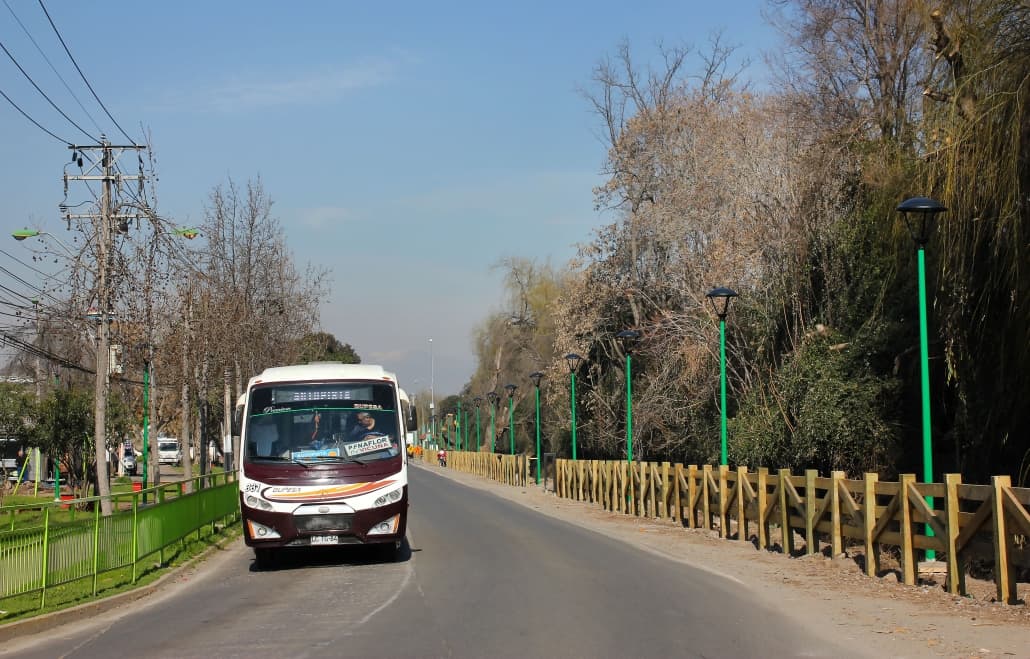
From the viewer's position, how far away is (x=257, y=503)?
50.5 feet

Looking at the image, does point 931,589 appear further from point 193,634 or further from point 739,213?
point 739,213

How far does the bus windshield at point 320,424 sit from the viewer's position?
1583 centimetres

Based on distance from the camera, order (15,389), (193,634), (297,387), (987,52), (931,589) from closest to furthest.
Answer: (193,634), (931,589), (987,52), (297,387), (15,389)

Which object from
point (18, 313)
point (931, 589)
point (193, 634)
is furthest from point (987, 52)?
point (18, 313)

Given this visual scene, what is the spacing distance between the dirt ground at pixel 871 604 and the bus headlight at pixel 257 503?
21.6 ft

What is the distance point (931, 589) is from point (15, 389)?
4520 centimetres

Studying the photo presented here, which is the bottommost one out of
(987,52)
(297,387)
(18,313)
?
(297,387)

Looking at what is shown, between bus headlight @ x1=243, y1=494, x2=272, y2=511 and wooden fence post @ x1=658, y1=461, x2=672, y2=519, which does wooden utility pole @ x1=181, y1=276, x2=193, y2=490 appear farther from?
bus headlight @ x1=243, y1=494, x2=272, y2=511

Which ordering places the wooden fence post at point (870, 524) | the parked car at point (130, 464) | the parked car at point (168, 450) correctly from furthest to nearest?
1. the parked car at point (168, 450)
2. the parked car at point (130, 464)
3. the wooden fence post at point (870, 524)

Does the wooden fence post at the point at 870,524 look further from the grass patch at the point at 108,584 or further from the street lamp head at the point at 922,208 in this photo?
the grass patch at the point at 108,584

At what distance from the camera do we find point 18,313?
89.5 feet

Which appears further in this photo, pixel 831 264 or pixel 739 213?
pixel 739 213

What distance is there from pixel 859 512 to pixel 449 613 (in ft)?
22.2

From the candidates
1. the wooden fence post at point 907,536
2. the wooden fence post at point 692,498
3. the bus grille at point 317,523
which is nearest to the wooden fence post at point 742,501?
the wooden fence post at point 692,498
